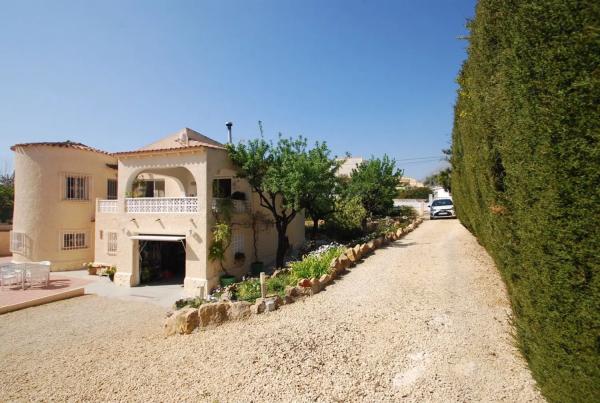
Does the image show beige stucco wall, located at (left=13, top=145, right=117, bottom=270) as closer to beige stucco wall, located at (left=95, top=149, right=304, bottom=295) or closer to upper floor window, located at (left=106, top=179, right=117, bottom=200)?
upper floor window, located at (left=106, top=179, right=117, bottom=200)

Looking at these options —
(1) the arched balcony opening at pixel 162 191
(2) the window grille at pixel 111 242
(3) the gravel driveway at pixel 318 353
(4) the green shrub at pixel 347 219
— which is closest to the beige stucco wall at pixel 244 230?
(1) the arched balcony opening at pixel 162 191

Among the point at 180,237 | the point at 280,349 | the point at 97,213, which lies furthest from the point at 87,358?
the point at 97,213

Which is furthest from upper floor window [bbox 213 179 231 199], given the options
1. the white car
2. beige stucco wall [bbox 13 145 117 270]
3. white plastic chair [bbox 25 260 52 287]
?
the white car

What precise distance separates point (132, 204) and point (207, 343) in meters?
11.8

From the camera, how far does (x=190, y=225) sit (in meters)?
15.4

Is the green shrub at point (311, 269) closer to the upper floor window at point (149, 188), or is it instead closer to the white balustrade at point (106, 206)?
the white balustrade at point (106, 206)

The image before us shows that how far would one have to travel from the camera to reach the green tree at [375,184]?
24.1 meters

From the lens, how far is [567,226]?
307cm

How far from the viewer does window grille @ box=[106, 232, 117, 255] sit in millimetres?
19875

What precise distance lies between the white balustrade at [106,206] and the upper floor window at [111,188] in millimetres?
2647

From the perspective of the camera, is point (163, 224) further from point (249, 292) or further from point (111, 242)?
point (249, 292)

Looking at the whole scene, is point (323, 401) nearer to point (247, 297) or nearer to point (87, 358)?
point (247, 297)

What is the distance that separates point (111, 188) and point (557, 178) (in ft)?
84.1

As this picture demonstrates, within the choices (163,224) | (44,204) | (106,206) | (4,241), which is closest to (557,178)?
(163,224)
